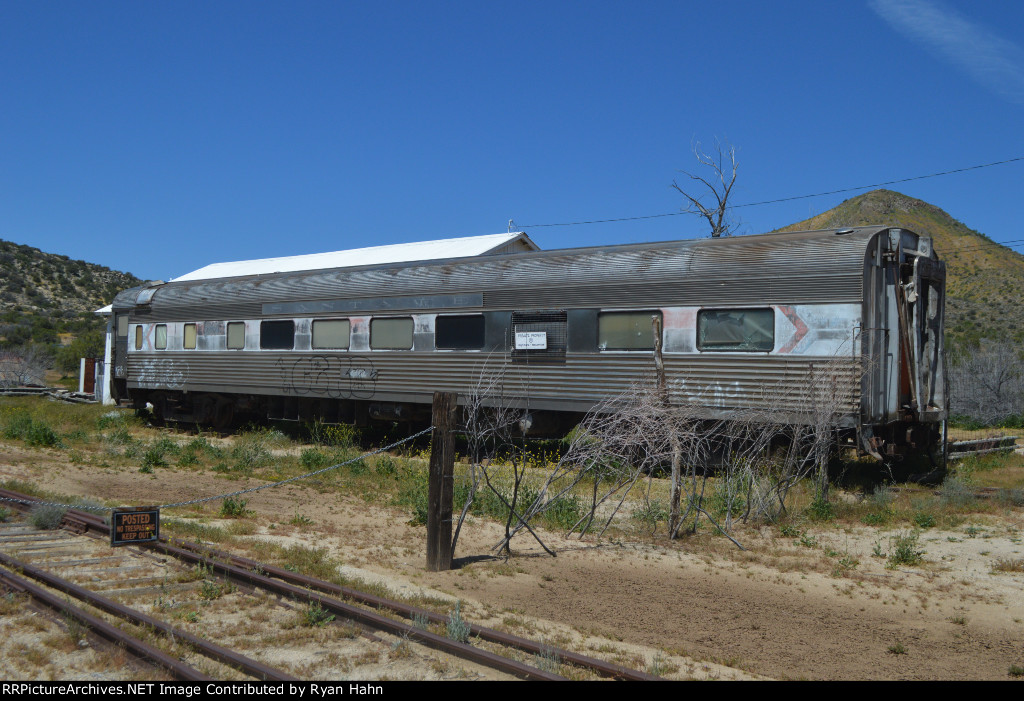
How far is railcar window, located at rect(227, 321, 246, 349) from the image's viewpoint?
19.5m

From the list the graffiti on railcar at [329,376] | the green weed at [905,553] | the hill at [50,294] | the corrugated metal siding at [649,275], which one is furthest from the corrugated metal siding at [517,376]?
the hill at [50,294]

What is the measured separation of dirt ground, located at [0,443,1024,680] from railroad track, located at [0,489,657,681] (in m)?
0.43

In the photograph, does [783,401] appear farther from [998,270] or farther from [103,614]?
[998,270]

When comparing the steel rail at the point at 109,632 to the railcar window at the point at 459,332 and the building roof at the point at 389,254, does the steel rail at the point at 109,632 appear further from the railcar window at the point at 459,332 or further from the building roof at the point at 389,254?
the building roof at the point at 389,254

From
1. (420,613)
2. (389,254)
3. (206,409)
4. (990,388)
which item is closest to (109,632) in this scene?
(420,613)

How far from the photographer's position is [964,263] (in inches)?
2527

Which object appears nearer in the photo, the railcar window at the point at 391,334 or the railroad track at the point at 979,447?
the railroad track at the point at 979,447

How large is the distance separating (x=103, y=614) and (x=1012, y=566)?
8.05m

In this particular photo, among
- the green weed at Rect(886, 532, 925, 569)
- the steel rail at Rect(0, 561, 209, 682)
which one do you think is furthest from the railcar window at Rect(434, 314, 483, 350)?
the steel rail at Rect(0, 561, 209, 682)

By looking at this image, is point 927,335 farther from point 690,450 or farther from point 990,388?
point 990,388

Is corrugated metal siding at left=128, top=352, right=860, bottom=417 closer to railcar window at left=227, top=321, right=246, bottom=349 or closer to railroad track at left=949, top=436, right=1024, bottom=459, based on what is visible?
railcar window at left=227, top=321, right=246, bottom=349

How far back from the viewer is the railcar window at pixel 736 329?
12180 millimetres

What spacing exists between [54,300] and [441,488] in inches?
2521

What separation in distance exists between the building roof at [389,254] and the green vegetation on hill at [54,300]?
1322 centimetres
